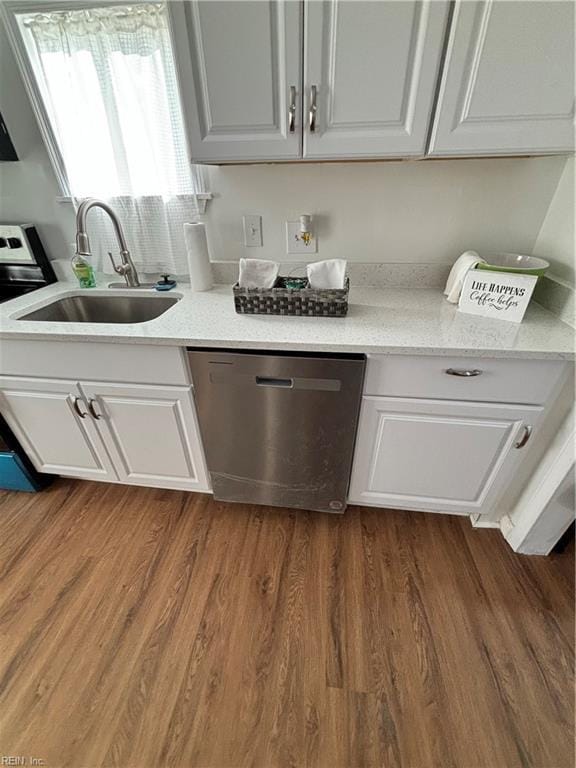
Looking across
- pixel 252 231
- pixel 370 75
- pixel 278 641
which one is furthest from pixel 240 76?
pixel 278 641

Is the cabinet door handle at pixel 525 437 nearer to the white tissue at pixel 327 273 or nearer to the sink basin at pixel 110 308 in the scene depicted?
the white tissue at pixel 327 273

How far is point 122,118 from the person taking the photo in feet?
4.27

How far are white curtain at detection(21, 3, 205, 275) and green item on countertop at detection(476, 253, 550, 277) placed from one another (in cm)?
127

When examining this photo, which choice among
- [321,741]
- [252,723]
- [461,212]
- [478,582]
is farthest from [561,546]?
[461,212]

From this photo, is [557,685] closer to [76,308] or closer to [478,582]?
[478,582]

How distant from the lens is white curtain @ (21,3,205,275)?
3.89 ft

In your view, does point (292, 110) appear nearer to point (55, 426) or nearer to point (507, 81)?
point (507, 81)

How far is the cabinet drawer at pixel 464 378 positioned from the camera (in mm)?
1008

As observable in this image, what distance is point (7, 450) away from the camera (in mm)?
1506

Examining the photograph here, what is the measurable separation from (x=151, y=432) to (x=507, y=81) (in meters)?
1.66

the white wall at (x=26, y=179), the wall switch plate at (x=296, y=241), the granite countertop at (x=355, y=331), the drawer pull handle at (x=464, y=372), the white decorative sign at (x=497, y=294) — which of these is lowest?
the drawer pull handle at (x=464, y=372)

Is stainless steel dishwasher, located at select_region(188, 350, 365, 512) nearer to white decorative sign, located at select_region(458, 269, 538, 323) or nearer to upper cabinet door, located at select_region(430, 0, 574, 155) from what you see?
white decorative sign, located at select_region(458, 269, 538, 323)

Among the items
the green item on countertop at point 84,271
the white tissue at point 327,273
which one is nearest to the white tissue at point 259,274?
the white tissue at point 327,273

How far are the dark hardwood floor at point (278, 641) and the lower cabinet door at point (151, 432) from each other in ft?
0.76
